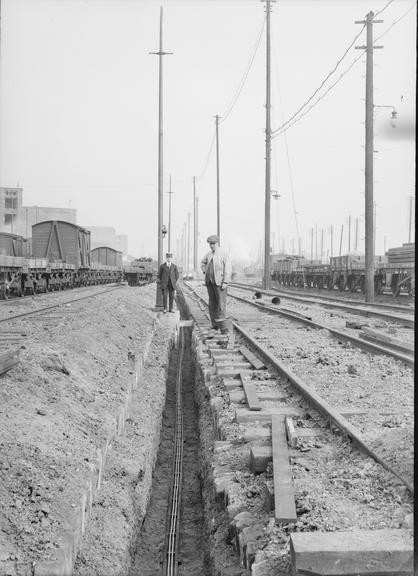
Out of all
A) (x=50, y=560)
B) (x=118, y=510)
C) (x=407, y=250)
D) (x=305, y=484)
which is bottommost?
(x=118, y=510)

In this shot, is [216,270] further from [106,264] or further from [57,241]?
[106,264]

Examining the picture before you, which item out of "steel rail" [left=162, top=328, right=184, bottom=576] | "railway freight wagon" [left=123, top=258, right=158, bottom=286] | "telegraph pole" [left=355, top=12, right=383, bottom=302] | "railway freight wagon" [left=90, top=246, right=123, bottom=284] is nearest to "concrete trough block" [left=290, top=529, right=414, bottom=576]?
"steel rail" [left=162, top=328, right=184, bottom=576]

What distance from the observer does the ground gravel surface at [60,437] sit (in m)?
3.15

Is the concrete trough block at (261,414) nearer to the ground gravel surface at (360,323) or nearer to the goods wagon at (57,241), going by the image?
the ground gravel surface at (360,323)

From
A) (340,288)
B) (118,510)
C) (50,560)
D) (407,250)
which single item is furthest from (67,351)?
(340,288)

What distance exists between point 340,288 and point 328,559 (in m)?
27.4

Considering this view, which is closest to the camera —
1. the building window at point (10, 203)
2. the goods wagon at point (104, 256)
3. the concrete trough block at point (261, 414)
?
the concrete trough block at point (261, 414)

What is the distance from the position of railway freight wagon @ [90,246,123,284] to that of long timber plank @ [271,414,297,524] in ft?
112

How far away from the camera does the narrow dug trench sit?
4219 millimetres

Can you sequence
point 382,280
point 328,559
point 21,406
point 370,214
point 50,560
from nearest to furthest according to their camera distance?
point 328,559
point 50,560
point 21,406
point 370,214
point 382,280

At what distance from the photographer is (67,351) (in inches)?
280

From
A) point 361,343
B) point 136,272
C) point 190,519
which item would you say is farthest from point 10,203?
point 190,519

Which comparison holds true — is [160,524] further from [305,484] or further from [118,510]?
[305,484]

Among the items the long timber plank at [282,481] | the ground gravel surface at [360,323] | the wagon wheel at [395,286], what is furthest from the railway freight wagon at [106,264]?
the long timber plank at [282,481]
